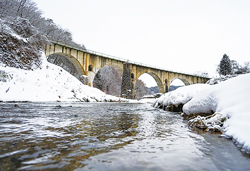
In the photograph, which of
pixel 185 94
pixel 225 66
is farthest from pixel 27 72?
pixel 225 66

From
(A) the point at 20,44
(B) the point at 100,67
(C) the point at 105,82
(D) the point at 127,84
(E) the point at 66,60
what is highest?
(E) the point at 66,60

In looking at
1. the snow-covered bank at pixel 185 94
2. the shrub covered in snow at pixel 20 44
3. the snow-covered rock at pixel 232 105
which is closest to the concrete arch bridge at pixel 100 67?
the shrub covered in snow at pixel 20 44

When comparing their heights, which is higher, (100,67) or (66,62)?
(66,62)

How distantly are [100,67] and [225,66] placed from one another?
35090 mm

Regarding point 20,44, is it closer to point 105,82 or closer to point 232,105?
point 232,105

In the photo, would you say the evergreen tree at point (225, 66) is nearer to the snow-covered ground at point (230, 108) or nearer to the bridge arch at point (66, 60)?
the bridge arch at point (66, 60)

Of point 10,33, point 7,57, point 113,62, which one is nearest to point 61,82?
point 7,57

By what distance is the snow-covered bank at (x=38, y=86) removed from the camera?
8.14 metres

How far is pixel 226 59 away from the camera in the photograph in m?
40.8

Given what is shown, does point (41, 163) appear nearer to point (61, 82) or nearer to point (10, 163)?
point (10, 163)

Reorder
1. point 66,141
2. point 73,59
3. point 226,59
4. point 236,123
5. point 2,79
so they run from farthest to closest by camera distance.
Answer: point 226,59
point 73,59
point 2,79
point 236,123
point 66,141

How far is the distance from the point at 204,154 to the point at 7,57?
12.3 meters

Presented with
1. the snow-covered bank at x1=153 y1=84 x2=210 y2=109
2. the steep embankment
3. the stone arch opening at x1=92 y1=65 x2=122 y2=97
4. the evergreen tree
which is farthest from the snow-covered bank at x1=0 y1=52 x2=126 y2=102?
the evergreen tree

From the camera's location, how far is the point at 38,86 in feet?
33.3
